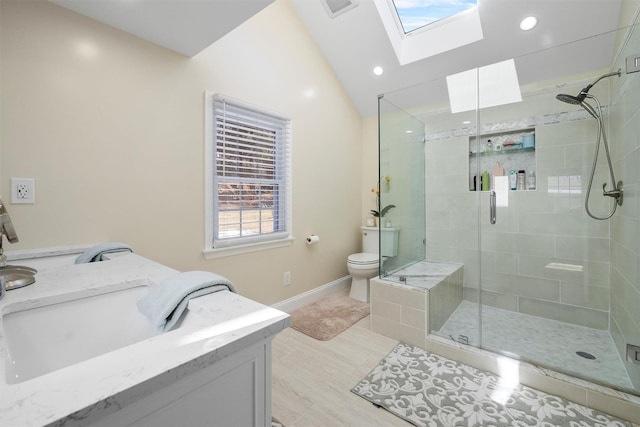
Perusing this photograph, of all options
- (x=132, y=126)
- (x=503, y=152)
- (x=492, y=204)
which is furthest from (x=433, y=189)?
(x=132, y=126)

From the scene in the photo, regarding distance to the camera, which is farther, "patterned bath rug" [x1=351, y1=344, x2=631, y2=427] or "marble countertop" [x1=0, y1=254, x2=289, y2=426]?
"patterned bath rug" [x1=351, y1=344, x2=631, y2=427]

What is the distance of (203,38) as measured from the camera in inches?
70.7

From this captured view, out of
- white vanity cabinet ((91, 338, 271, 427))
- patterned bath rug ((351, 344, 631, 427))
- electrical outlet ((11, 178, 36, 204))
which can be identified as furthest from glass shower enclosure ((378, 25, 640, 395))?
electrical outlet ((11, 178, 36, 204))

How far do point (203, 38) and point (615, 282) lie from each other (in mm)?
3231

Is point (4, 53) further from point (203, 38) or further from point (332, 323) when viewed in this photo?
point (332, 323)

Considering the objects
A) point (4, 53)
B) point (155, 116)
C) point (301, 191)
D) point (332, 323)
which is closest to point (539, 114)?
point (301, 191)

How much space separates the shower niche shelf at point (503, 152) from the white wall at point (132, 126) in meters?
1.59

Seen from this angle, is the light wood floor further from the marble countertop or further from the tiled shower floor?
the marble countertop

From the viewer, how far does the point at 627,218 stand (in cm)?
177

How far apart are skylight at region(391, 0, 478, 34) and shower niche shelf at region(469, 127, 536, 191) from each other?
112 cm

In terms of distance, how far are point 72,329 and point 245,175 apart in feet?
5.35

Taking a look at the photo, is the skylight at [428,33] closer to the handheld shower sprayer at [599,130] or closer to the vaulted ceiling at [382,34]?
the vaulted ceiling at [382,34]

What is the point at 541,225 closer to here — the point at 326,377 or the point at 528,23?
the point at 528,23

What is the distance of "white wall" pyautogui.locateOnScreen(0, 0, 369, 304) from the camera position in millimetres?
1437
